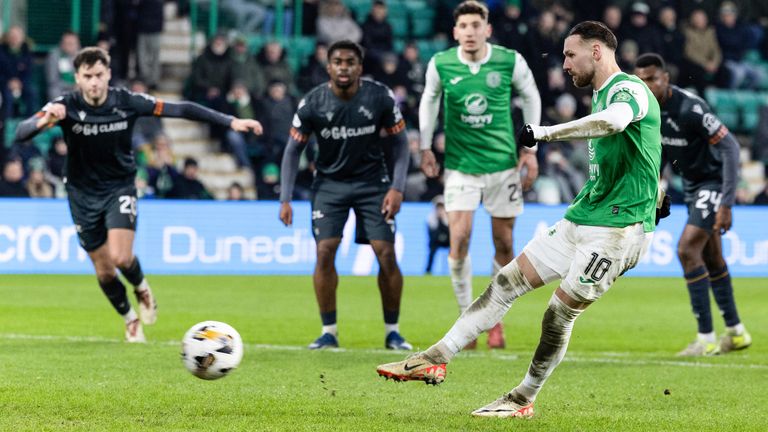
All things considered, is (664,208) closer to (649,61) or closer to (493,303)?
(493,303)

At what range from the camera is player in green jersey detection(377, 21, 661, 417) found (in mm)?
6539

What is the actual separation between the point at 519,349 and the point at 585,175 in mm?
12870

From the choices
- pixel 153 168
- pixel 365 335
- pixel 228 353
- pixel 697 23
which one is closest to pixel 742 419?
pixel 228 353

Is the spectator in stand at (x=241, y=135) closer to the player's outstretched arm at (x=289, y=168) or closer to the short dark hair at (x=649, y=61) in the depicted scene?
the player's outstretched arm at (x=289, y=168)

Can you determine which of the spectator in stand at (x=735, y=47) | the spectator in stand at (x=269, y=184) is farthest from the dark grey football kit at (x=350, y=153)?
the spectator in stand at (x=735, y=47)

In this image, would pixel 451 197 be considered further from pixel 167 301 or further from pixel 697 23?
pixel 697 23

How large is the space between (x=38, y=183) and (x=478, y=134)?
11432 millimetres

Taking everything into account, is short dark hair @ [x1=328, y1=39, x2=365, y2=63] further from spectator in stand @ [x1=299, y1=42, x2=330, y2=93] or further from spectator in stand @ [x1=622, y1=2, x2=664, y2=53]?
spectator in stand @ [x1=622, y1=2, x2=664, y2=53]

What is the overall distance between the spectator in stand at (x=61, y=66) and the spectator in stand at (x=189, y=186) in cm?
282

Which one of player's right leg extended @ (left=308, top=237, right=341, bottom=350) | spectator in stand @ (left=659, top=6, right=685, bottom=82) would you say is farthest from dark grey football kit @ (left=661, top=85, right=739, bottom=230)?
spectator in stand @ (left=659, top=6, right=685, bottom=82)

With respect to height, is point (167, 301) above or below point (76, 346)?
below

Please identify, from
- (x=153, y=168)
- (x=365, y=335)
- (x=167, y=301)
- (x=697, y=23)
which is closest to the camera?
(x=365, y=335)

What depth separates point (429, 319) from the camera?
43.2 feet

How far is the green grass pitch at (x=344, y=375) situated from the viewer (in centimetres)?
652
